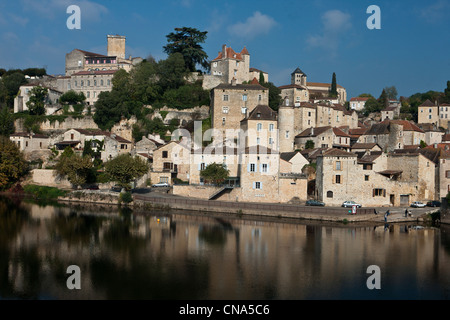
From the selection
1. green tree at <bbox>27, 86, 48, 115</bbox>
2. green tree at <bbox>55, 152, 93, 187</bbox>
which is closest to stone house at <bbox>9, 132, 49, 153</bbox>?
green tree at <bbox>27, 86, 48, 115</bbox>

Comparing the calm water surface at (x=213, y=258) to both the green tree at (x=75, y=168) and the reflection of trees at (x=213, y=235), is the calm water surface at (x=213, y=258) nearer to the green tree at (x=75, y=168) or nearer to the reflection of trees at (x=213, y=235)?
the reflection of trees at (x=213, y=235)

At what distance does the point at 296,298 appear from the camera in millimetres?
17000

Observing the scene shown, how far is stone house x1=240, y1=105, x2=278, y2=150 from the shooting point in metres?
46.1

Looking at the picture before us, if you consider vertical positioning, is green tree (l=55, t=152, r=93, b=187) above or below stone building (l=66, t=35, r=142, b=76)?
below

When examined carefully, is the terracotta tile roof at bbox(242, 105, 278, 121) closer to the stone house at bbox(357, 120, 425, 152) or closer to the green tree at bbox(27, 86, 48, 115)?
the stone house at bbox(357, 120, 425, 152)

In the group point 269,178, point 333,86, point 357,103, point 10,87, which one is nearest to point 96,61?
point 10,87

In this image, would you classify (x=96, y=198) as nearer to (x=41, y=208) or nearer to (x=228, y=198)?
(x=41, y=208)

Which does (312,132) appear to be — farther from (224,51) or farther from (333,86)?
(333,86)

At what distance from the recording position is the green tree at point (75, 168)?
43375mm

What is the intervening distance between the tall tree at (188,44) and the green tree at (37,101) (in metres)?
17.2

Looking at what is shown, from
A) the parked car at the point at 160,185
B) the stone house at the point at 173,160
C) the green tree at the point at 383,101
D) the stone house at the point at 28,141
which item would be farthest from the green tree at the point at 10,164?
the green tree at the point at 383,101

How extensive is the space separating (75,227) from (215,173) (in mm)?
13082

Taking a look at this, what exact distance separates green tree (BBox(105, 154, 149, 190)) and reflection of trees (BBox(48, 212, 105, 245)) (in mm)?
6501
